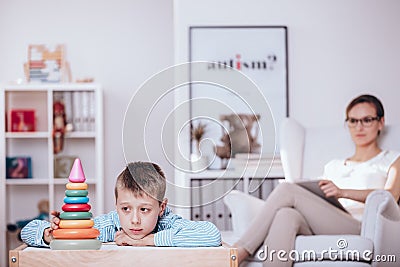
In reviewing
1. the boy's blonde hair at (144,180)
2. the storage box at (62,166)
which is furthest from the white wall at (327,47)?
the boy's blonde hair at (144,180)

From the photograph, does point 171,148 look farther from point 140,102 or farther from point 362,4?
point 362,4

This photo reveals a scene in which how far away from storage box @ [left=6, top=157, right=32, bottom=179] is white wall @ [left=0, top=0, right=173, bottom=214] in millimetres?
595

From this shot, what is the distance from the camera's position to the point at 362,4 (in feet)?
15.4

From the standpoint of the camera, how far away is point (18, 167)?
5301 mm

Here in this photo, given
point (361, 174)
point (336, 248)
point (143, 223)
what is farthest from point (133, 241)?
point (361, 174)

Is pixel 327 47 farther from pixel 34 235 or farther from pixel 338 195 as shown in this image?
pixel 34 235

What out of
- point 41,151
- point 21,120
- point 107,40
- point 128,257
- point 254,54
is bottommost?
point 41,151

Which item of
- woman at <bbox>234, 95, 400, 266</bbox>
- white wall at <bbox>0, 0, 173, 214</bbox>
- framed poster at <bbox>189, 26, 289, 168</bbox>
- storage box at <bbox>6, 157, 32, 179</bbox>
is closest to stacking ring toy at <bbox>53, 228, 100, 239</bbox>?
woman at <bbox>234, 95, 400, 266</bbox>

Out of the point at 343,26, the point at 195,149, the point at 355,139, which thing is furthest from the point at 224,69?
the point at 355,139

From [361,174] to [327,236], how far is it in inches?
22.9

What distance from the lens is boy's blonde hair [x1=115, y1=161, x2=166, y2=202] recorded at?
65.2 inches

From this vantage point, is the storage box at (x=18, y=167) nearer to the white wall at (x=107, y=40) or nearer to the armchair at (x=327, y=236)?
the white wall at (x=107, y=40)

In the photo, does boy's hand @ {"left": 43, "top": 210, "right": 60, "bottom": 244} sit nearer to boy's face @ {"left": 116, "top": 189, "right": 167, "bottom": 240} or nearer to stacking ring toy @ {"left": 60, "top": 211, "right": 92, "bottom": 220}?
stacking ring toy @ {"left": 60, "top": 211, "right": 92, "bottom": 220}

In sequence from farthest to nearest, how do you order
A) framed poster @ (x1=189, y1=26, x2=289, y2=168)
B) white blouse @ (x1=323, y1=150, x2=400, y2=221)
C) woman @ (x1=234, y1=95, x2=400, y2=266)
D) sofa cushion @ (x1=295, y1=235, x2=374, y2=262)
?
framed poster @ (x1=189, y1=26, x2=289, y2=168) → white blouse @ (x1=323, y1=150, x2=400, y2=221) → woman @ (x1=234, y1=95, x2=400, y2=266) → sofa cushion @ (x1=295, y1=235, x2=374, y2=262)
